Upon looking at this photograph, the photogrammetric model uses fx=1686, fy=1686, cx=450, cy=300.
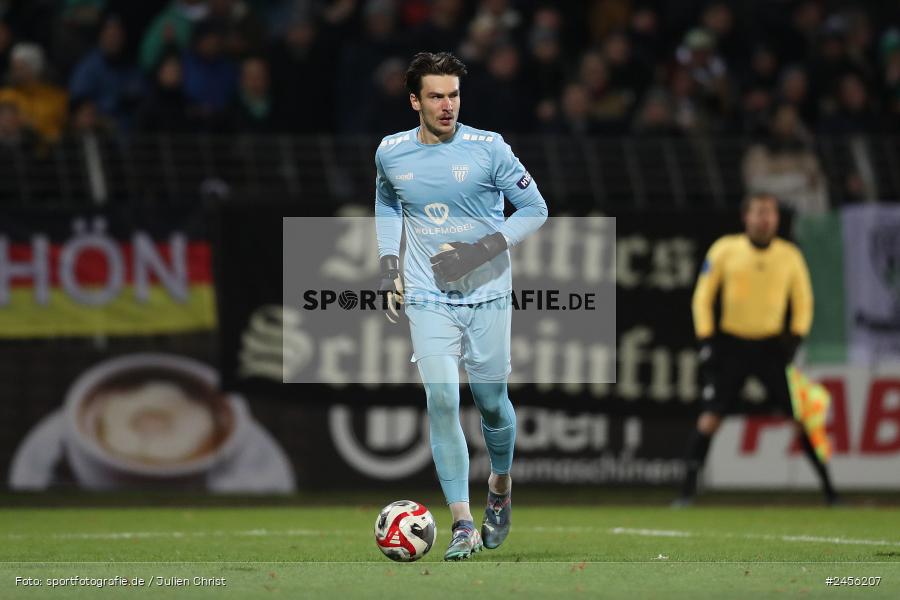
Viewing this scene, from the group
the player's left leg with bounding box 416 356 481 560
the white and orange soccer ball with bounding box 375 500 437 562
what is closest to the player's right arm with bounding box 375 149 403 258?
the player's left leg with bounding box 416 356 481 560

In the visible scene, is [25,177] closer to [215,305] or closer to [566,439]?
[215,305]

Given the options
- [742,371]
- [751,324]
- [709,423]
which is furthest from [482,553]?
[751,324]

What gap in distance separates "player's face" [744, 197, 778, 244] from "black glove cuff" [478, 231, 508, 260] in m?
5.24

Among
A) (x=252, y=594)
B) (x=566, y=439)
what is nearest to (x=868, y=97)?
(x=566, y=439)

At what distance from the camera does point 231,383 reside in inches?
544

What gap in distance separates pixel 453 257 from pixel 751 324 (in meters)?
5.60

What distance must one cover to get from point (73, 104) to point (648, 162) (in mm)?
4923

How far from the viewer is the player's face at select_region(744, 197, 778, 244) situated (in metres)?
13.0

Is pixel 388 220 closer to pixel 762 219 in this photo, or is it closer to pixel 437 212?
pixel 437 212

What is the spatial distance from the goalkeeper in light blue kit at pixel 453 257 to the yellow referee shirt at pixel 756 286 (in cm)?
500

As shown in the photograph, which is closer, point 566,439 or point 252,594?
point 252,594

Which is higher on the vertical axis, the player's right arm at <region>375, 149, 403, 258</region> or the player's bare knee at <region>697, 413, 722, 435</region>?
the player's right arm at <region>375, 149, 403, 258</region>

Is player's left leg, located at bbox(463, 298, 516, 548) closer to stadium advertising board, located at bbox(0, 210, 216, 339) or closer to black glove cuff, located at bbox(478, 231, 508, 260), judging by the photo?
black glove cuff, located at bbox(478, 231, 508, 260)

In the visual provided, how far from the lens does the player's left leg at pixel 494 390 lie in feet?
27.3
